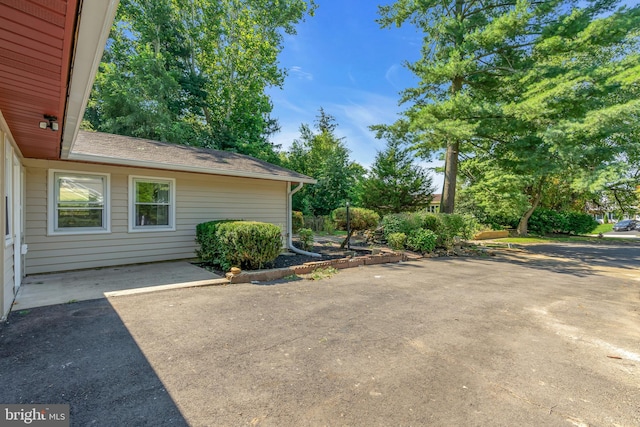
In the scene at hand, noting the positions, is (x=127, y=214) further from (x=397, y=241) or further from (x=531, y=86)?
(x=531, y=86)

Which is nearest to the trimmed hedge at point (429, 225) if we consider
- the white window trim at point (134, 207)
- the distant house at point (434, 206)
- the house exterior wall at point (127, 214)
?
the house exterior wall at point (127, 214)

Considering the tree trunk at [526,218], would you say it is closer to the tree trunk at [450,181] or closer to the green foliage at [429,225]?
the tree trunk at [450,181]

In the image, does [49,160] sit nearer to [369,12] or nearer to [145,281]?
[145,281]

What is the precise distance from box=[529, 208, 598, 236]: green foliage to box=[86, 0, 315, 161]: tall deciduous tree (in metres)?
18.6

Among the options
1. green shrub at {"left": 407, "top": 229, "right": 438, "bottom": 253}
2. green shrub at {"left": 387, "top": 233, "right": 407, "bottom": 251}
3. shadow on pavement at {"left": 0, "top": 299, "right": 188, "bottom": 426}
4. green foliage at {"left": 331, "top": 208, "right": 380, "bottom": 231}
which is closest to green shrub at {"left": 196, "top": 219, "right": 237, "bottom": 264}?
shadow on pavement at {"left": 0, "top": 299, "right": 188, "bottom": 426}

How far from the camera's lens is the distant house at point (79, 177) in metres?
1.98

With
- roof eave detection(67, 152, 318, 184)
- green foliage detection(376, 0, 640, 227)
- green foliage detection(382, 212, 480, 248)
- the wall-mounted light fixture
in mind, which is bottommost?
green foliage detection(382, 212, 480, 248)

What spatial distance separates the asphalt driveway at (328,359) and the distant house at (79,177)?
1.80 metres

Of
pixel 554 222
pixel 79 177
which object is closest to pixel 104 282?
pixel 79 177

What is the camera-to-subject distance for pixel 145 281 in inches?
212

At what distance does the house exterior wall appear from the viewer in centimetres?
577

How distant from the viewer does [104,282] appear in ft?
17.4

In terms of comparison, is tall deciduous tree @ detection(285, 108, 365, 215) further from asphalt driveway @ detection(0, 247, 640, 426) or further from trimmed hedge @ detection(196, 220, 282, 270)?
asphalt driveway @ detection(0, 247, 640, 426)

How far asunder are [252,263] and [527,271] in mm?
7050
